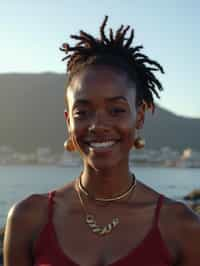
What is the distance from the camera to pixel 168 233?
2.45 metres

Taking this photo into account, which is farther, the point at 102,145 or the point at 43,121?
the point at 43,121

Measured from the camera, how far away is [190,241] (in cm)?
244

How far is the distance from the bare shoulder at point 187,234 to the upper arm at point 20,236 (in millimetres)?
624

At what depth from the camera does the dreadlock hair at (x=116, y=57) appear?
262cm

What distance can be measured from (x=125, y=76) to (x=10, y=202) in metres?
58.7

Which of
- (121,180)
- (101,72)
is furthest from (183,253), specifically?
(101,72)

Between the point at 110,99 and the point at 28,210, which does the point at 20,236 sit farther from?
the point at 110,99

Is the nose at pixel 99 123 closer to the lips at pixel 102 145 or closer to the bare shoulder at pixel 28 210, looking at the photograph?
the lips at pixel 102 145

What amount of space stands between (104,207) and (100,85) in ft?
1.90

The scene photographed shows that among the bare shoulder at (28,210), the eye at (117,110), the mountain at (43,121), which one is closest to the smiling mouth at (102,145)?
the eye at (117,110)

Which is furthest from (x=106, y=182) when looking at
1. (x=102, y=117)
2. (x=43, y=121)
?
(x=43, y=121)

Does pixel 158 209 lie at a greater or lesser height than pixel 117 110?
lesser

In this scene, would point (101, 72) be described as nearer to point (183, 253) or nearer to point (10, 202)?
point (183, 253)

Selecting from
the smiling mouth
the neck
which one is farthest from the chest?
the smiling mouth
